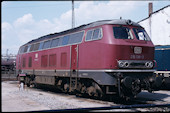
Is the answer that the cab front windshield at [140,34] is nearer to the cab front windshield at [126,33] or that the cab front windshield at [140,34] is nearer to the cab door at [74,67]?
the cab front windshield at [126,33]

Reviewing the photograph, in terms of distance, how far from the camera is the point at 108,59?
10.8 metres

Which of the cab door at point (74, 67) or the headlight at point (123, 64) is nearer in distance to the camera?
the headlight at point (123, 64)

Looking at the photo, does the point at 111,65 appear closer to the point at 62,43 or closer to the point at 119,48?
the point at 119,48

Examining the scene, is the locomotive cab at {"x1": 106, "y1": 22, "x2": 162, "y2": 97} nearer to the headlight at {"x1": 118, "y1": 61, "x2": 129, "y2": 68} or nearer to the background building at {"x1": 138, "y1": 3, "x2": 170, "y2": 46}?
the headlight at {"x1": 118, "y1": 61, "x2": 129, "y2": 68}

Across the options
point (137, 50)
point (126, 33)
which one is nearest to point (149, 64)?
point (137, 50)

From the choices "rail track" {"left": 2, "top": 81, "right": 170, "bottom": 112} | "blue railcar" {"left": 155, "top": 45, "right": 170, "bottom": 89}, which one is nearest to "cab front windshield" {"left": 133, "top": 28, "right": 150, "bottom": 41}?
"rail track" {"left": 2, "top": 81, "right": 170, "bottom": 112}

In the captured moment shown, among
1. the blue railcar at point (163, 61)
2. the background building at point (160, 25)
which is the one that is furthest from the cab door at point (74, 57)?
the background building at point (160, 25)

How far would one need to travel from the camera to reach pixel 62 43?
49.3ft

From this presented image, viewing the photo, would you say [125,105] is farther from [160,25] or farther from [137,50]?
[160,25]

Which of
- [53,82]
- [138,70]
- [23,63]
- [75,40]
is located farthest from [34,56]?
[138,70]

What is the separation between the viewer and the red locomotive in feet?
35.2

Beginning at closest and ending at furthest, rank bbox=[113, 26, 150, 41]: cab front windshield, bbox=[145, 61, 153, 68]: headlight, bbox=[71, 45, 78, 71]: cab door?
1. bbox=[113, 26, 150, 41]: cab front windshield
2. bbox=[145, 61, 153, 68]: headlight
3. bbox=[71, 45, 78, 71]: cab door

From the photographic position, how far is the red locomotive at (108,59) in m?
10.7

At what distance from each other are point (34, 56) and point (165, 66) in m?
11.3
